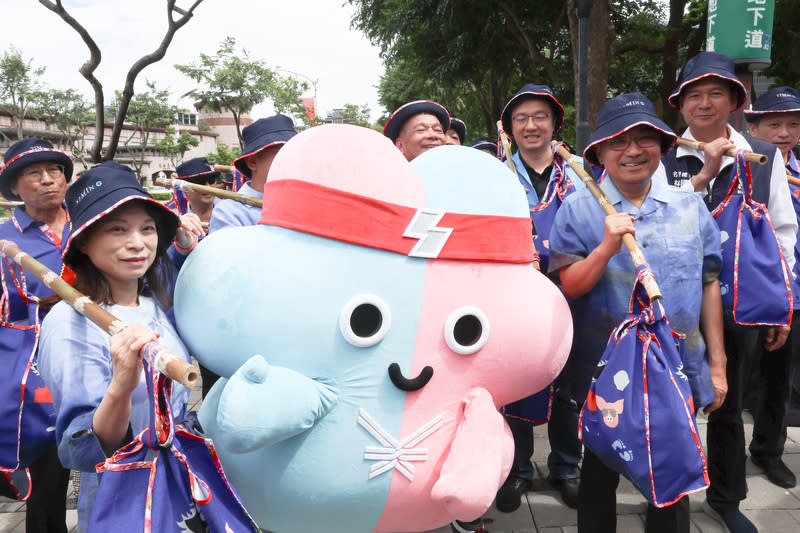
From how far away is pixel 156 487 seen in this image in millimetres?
1385

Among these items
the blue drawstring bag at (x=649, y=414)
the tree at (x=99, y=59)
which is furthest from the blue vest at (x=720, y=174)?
the tree at (x=99, y=59)

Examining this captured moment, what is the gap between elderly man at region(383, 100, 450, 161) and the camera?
257cm

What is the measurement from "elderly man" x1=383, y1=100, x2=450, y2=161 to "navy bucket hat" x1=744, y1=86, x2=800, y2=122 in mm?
2372

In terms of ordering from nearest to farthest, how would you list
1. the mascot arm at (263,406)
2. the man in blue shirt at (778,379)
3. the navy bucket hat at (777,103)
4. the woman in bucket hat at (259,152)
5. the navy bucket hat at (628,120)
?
the mascot arm at (263,406) < the navy bucket hat at (628,120) < the woman in bucket hat at (259,152) < the man in blue shirt at (778,379) < the navy bucket hat at (777,103)

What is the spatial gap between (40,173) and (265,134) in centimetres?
120

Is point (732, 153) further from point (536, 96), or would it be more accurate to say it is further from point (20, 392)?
point (20, 392)

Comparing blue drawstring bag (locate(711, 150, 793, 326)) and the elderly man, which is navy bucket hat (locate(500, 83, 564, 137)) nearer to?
the elderly man

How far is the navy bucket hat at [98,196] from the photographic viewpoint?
67.2 inches

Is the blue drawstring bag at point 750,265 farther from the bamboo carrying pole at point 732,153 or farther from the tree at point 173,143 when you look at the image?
the tree at point 173,143

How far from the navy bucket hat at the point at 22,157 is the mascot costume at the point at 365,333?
5.68 ft

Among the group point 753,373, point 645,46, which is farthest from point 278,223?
point 645,46

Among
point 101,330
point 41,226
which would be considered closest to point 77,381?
point 101,330

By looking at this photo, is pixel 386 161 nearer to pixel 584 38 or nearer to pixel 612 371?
pixel 612 371

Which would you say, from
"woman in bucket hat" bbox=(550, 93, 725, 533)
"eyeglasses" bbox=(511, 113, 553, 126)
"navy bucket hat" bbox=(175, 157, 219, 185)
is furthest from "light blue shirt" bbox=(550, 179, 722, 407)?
"navy bucket hat" bbox=(175, 157, 219, 185)
